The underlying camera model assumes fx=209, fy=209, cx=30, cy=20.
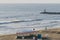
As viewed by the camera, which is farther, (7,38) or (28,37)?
(7,38)

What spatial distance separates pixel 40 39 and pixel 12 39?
11.6 feet

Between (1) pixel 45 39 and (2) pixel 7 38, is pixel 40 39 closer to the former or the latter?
(1) pixel 45 39

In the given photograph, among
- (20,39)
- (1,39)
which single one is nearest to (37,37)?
(20,39)

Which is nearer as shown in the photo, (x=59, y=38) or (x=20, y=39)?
(x=20, y=39)

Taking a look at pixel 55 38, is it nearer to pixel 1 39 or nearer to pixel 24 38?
pixel 24 38

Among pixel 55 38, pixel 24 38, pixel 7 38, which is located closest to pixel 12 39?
pixel 7 38

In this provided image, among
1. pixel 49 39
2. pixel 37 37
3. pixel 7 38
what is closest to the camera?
pixel 37 37

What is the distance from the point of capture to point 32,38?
51.9ft

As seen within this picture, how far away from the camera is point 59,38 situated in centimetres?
1819

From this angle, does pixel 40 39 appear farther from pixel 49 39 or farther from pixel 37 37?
pixel 49 39

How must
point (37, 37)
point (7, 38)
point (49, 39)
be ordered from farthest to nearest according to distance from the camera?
point (7, 38) → point (49, 39) → point (37, 37)

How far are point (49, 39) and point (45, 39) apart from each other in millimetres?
1159

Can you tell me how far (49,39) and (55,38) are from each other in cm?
97

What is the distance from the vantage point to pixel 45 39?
16.3m
